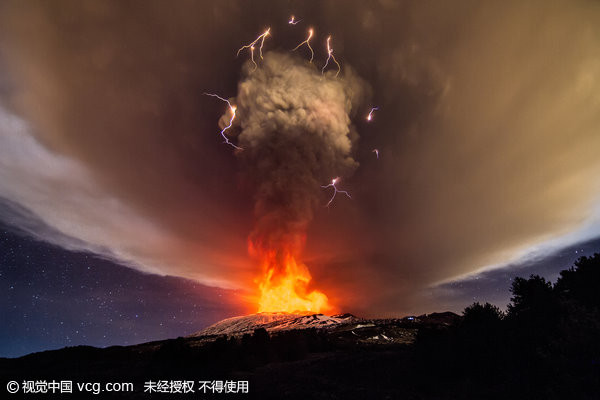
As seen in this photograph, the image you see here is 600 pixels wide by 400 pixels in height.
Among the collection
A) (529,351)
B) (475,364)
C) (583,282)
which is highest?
(583,282)

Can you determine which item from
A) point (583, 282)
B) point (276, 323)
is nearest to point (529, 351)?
point (583, 282)

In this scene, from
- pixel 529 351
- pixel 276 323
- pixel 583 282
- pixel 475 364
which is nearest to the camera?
pixel 529 351

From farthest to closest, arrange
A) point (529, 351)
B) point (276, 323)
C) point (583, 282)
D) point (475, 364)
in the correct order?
point (276, 323), point (583, 282), point (475, 364), point (529, 351)

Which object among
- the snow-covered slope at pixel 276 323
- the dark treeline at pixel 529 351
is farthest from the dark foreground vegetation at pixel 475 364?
the snow-covered slope at pixel 276 323

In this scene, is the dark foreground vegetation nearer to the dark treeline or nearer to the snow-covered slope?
the dark treeline

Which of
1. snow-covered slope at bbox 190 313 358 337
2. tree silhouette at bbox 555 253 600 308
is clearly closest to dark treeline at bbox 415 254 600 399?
tree silhouette at bbox 555 253 600 308

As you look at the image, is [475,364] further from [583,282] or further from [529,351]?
[583,282]
